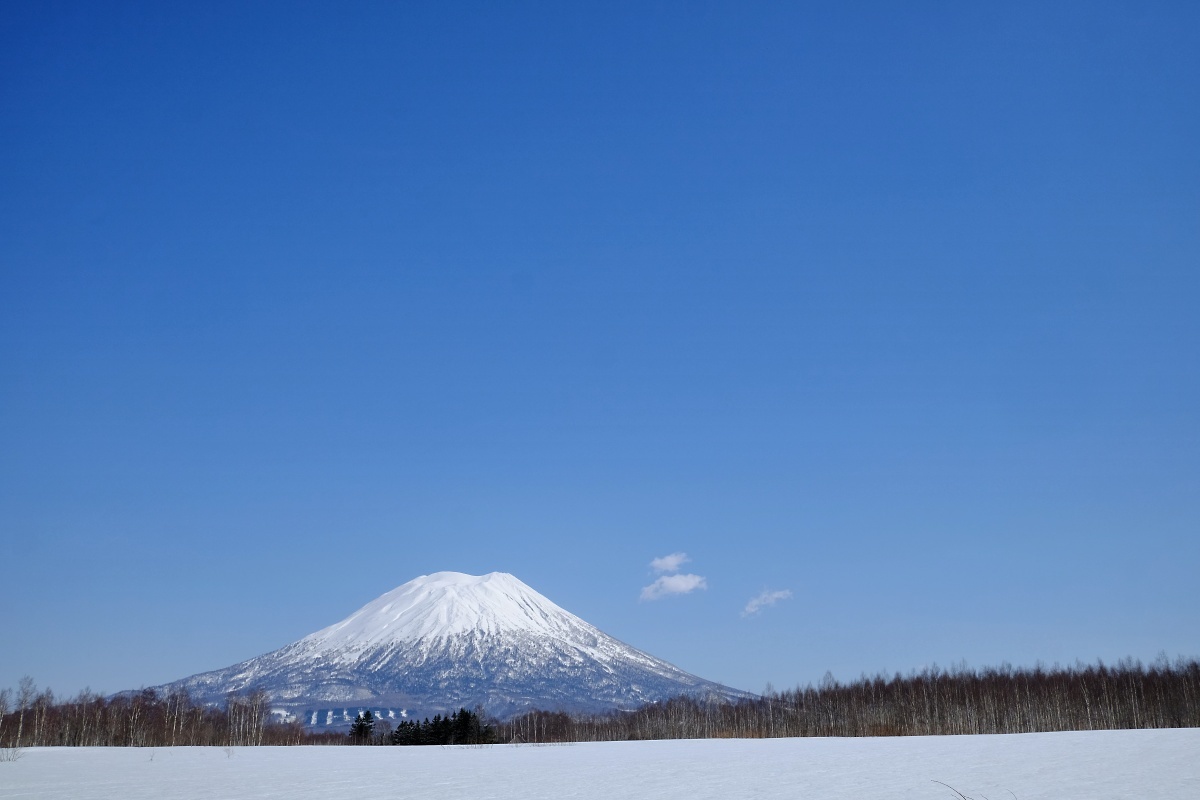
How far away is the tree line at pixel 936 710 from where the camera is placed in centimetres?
7725

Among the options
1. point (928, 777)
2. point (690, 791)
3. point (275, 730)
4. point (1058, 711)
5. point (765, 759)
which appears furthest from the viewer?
point (275, 730)

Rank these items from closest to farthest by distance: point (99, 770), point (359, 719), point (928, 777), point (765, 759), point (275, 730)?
point (928, 777), point (99, 770), point (765, 759), point (359, 719), point (275, 730)

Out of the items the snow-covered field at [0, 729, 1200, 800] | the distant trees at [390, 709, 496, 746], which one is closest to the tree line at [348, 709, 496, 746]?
the distant trees at [390, 709, 496, 746]

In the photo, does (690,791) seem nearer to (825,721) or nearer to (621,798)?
(621,798)

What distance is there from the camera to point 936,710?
267 feet

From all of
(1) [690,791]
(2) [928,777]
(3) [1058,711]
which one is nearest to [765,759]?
(2) [928,777]

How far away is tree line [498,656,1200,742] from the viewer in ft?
253

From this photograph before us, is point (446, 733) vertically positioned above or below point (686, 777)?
below

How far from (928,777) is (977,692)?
8199cm

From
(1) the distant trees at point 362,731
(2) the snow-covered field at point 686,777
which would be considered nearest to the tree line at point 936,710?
(1) the distant trees at point 362,731

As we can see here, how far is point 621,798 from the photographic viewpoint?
1994 cm

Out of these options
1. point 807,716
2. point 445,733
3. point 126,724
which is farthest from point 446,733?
point 807,716

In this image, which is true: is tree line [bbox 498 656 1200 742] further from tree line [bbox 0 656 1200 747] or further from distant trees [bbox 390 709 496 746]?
distant trees [bbox 390 709 496 746]

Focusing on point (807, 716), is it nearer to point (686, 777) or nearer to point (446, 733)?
point (446, 733)
